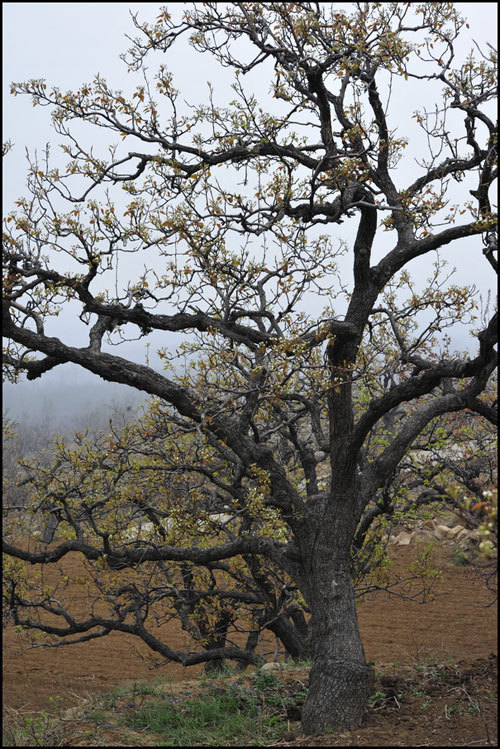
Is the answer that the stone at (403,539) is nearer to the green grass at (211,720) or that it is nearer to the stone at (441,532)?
the stone at (441,532)

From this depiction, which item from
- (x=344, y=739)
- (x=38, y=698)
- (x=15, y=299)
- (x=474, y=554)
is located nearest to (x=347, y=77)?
(x=15, y=299)

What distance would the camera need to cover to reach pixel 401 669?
8.23m

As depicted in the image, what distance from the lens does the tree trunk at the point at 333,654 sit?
6.14 meters

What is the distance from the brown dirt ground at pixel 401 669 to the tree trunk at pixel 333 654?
0.68ft

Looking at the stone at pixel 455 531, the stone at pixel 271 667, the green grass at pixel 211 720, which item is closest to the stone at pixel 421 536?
the stone at pixel 455 531

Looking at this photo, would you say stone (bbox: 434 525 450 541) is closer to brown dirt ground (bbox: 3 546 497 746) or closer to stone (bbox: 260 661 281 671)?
brown dirt ground (bbox: 3 546 497 746)

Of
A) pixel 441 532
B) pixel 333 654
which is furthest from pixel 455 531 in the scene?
pixel 333 654

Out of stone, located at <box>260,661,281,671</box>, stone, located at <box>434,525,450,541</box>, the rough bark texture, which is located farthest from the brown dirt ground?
stone, located at <box>434,525,450,541</box>

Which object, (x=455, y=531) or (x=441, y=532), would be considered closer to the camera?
(x=455, y=531)

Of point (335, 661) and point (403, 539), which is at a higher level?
point (403, 539)

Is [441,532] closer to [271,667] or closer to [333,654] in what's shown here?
[271,667]

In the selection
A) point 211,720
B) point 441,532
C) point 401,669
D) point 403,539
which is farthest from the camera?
point 403,539

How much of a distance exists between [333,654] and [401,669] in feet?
7.70

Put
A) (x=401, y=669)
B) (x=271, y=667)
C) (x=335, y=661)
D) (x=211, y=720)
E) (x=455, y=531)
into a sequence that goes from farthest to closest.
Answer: (x=455, y=531) < (x=271, y=667) < (x=401, y=669) < (x=211, y=720) < (x=335, y=661)
